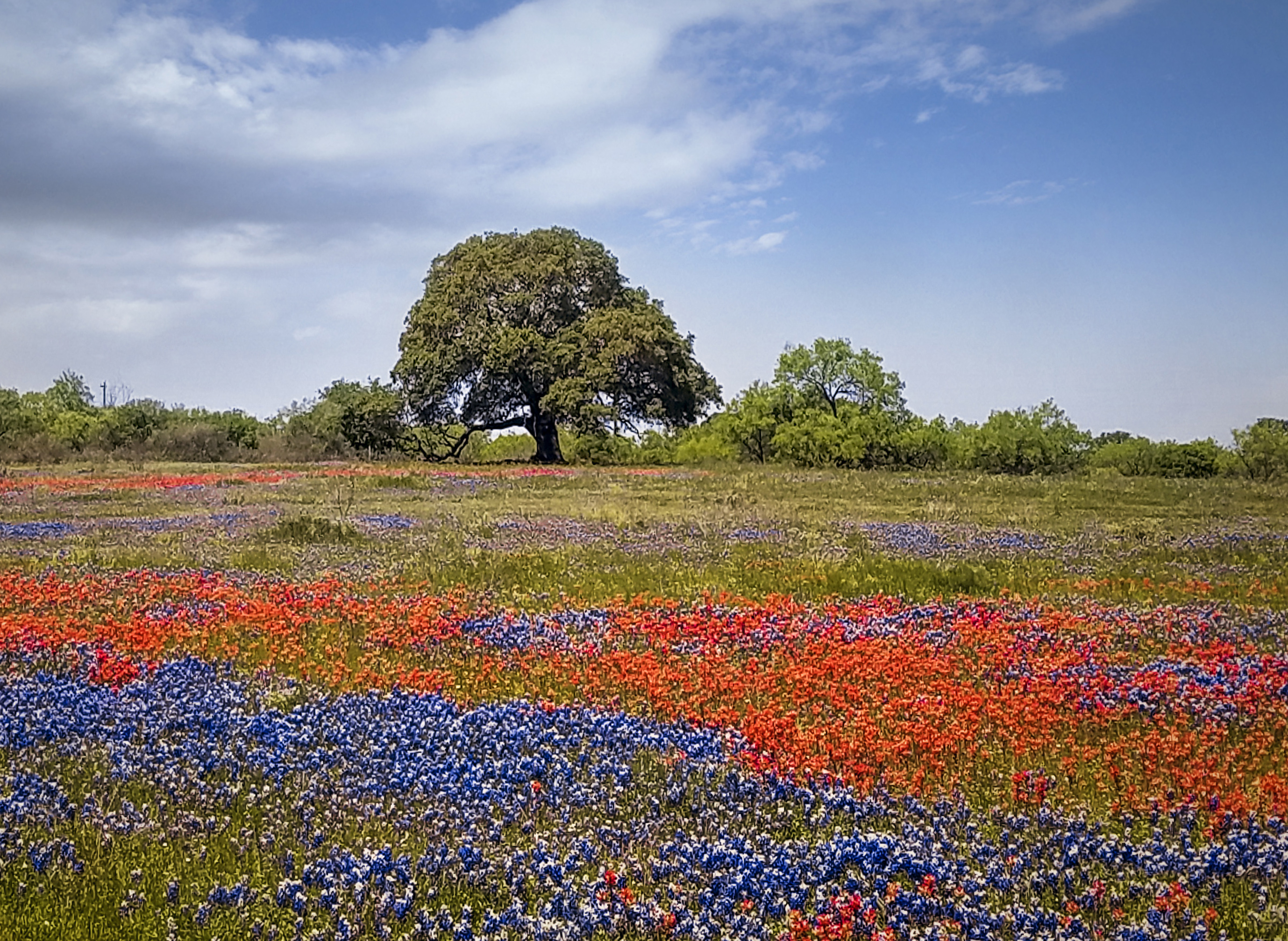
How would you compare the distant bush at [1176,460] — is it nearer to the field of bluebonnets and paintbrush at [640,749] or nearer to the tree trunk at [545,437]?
the tree trunk at [545,437]

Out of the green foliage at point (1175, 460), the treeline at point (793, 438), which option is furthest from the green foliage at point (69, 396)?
the green foliage at point (1175, 460)

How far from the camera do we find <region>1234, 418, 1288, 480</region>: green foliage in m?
51.0

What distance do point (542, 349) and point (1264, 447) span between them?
130 ft

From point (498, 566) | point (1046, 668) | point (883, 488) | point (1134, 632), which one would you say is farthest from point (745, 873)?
point (883, 488)

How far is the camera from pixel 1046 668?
8.88m

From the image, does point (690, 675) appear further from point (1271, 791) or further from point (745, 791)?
point (1271, 791)

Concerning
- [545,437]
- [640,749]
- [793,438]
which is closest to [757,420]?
[793,438]

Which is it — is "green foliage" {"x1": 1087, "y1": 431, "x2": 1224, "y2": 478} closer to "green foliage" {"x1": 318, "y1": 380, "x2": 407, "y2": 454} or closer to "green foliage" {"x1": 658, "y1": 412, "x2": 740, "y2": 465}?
"green foliage" {"x1": 658, "y1": 412, "x2": 740, "y2": 465}

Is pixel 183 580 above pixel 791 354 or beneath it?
beneath

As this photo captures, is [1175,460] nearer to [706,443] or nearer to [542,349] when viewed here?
[706,443]

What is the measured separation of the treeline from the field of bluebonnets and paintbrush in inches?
1629

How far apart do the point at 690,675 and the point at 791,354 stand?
5508 centimetres

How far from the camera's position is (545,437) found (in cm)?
5581

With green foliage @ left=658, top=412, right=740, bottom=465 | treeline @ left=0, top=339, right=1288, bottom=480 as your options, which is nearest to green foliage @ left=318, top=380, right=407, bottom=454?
treeline @ left=0, top=339, right=1288, bottom=480
